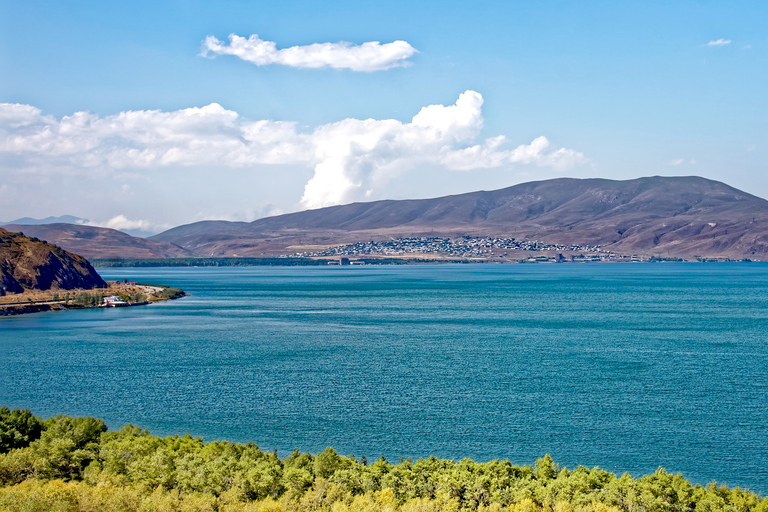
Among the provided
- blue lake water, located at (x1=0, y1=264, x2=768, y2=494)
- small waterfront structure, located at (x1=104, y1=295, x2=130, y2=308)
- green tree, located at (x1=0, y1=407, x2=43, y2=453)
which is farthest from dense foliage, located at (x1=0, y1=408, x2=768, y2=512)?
small waterfront structure, located at (x1=104, y1=295, x2=130, y2=308)

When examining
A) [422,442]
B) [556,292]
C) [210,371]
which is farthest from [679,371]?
[556,292]

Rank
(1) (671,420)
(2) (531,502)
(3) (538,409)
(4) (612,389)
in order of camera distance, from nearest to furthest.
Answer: (2) (531,502) → (1) (671,420) → (3) (538,409) → (4) (612,389)

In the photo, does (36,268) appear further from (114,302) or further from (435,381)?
(435,381)

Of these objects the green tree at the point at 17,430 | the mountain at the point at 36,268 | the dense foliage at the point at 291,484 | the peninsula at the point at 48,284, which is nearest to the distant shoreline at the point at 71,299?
the peninsula at the point at 48,284

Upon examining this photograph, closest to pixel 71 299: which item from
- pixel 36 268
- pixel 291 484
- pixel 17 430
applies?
pixel 36 268

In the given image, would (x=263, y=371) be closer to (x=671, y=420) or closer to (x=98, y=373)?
(x=98, y=373)
